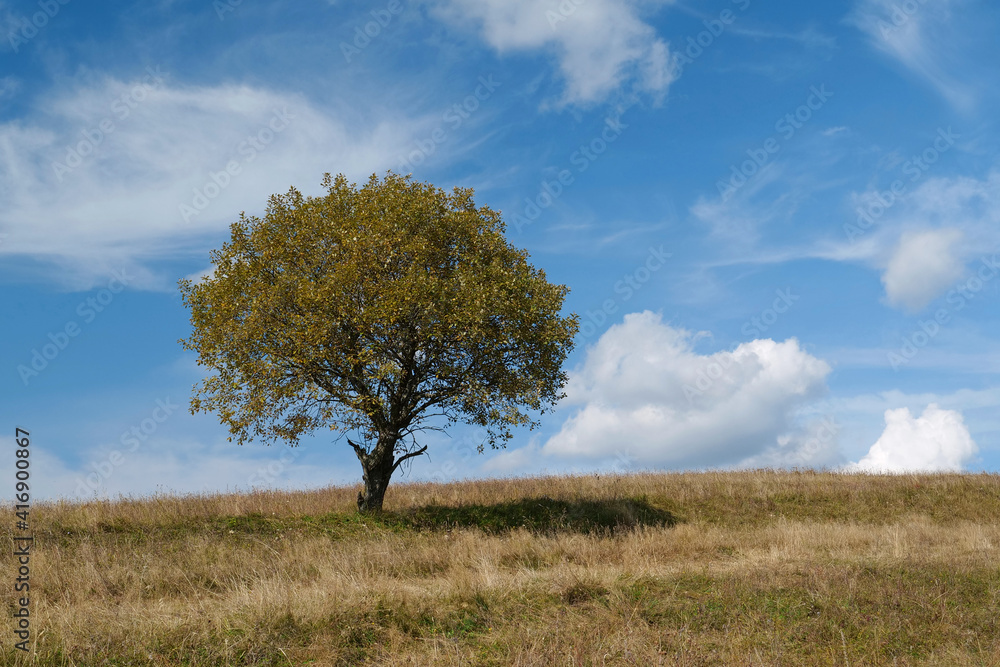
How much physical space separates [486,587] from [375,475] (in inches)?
453

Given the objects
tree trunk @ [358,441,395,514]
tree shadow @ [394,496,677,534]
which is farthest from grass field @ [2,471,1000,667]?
tree trunk @ [358,441,395,514]

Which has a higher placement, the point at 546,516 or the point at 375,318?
the point at 375,318

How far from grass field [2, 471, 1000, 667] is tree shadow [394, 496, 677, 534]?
120 millimetres

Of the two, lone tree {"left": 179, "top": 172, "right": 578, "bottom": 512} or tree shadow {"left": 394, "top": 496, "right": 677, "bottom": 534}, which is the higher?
lone tree {"left": 179, "top": 172, "right": 578, "bottom": 512}

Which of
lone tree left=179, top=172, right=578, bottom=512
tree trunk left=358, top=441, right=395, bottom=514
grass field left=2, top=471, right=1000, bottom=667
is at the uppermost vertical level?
lone tree left=179, top=172, right=578, bottom=512

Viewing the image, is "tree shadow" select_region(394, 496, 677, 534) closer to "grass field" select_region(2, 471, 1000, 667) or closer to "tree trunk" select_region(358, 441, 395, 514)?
"grass field" select_region(2, 471, 1000, 667)

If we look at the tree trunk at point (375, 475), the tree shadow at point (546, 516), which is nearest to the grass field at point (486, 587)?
the tree shadow at point (546, 516)

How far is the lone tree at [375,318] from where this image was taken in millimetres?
21500

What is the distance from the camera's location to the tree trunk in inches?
939

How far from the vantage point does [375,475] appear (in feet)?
79.0

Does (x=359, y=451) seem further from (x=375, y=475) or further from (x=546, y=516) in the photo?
(x=546, y=516)

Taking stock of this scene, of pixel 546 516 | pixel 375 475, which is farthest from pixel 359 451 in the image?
pixel 546 516

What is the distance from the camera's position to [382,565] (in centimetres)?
1625

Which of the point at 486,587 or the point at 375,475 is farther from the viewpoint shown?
the point at 375,475
